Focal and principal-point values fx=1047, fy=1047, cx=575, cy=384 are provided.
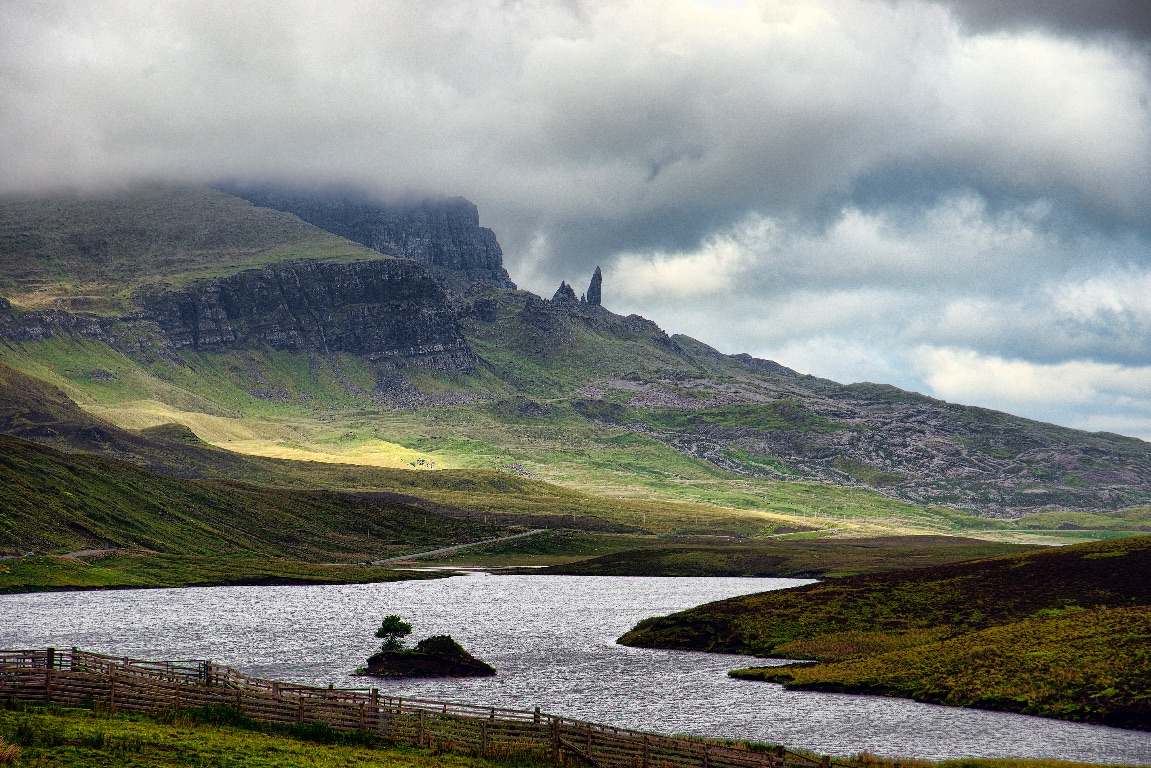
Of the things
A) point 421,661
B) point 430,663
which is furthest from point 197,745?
point 430,663

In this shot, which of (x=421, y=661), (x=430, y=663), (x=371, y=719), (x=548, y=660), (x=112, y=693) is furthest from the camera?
(x=548, y=660)

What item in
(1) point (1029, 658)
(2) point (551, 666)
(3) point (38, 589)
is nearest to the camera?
(1) point (1029, 658)

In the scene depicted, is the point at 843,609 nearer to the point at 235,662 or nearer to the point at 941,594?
the point at 941,594

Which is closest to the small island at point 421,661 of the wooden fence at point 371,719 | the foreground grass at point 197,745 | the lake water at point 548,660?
the lake water at point 548,660

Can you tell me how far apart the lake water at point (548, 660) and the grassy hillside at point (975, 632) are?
357 centimetres

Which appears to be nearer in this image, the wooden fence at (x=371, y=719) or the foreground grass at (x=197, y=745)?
the foreground grass at (x=197, y=745)

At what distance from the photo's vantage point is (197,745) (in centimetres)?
4831

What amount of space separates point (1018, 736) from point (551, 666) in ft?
153

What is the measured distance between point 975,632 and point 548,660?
150ft

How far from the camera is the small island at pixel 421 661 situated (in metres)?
99.8

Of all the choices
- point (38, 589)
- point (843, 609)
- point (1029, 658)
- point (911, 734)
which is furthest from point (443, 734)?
point (38, 589)

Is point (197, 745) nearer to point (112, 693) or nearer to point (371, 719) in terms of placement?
point (112, 693)

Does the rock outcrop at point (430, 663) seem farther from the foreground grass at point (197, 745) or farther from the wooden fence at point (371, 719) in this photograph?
the foreground grass at point (197, 745)

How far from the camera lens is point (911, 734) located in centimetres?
7875
